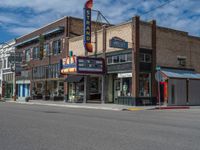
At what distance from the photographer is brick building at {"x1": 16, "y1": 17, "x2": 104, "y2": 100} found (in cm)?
4259

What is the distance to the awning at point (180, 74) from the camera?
31484 mm

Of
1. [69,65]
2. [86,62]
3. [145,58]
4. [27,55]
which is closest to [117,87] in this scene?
[86,62]

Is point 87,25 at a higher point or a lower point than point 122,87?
higher

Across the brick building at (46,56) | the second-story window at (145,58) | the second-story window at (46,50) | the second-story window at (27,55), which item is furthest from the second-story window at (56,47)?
the second-story window at (145,58)

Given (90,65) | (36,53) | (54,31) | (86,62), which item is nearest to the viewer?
(86,62)

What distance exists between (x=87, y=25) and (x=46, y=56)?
1482 centimetres

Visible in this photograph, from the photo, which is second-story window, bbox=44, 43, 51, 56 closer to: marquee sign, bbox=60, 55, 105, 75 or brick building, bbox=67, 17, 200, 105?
brick building, bbox=67, 17, 200, 105

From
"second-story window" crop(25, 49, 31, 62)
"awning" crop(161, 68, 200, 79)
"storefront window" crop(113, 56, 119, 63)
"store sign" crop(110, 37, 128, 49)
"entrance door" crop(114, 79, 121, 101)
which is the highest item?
"second-story window" crop(25, 49, 31, 62)

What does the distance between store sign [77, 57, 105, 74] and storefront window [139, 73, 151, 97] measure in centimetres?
489

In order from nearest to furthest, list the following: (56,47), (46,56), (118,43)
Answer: (118,43) → (56,47) → (46,56)

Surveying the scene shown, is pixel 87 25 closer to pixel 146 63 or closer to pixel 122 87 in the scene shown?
pixel 122 87

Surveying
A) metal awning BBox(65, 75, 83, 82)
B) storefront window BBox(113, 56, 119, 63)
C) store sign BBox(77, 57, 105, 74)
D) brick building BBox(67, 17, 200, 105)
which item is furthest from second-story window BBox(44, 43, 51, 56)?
storefront window BBox(113, 56, 119, 63)

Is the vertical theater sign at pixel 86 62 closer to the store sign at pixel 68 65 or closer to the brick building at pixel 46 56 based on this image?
the store sign at pixel 68 65

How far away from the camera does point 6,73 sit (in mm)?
63188
